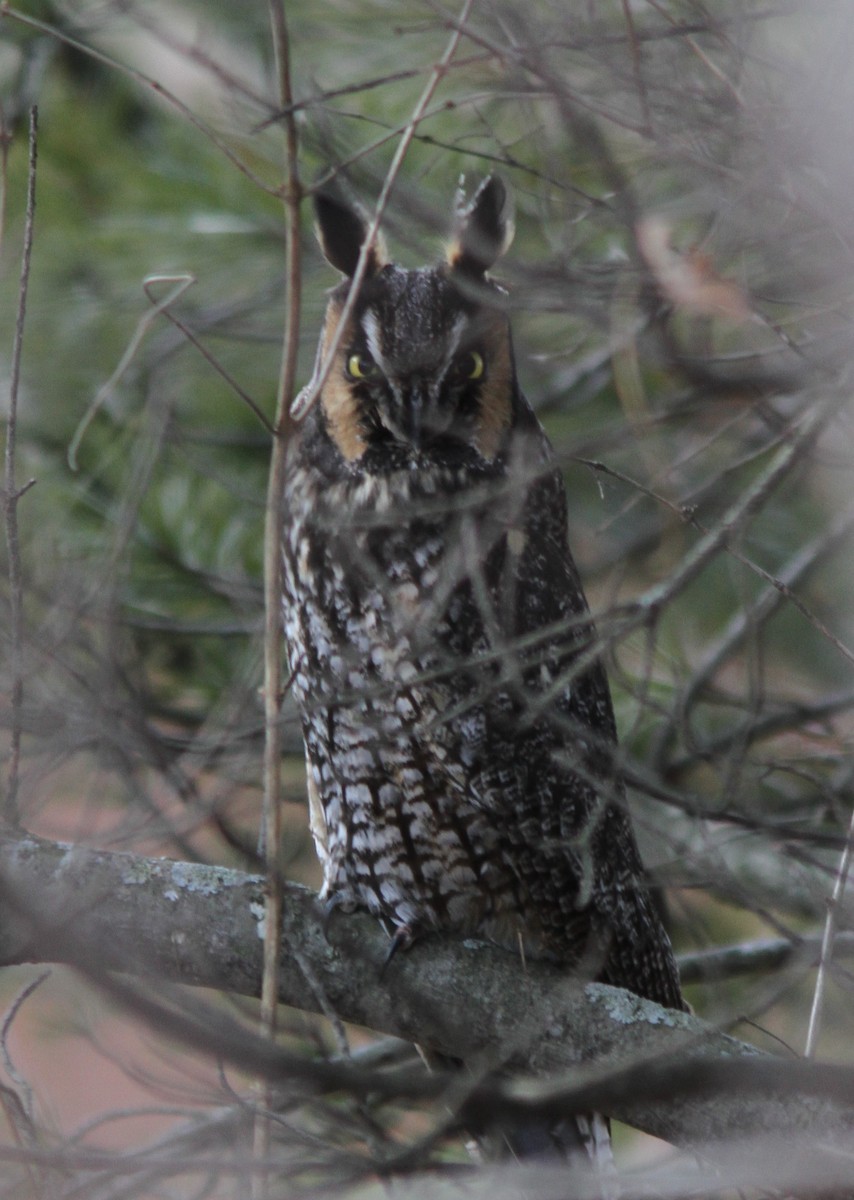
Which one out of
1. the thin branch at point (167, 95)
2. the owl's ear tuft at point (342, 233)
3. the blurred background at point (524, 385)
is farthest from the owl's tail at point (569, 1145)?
the thin branch at point (167, 95)

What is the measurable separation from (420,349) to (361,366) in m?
0.14

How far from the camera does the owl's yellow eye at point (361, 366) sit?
7.81 ft

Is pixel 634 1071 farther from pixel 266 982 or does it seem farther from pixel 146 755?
pixel 146 755

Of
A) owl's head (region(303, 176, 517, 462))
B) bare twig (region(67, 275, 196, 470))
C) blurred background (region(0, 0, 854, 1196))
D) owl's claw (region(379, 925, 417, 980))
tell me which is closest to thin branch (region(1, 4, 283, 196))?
blurred background (region(0, 0, 854, 1196))

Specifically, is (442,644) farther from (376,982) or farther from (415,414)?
(376,982)

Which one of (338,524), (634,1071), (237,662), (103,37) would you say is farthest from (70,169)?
(634,1071)

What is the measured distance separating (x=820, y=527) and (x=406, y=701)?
1728 mm

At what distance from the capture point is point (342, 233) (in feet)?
8.29

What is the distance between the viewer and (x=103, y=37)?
3.49m

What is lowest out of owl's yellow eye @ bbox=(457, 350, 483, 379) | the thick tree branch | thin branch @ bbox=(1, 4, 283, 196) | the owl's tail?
the owl's tail

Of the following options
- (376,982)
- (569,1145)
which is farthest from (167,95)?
(569,1145)

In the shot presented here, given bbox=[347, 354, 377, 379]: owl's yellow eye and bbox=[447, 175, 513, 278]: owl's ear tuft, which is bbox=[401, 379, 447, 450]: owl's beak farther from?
bbox=[447, 175, 513, 278]: owl's ear tuft

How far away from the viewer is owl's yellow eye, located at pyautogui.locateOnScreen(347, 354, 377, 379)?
238cm

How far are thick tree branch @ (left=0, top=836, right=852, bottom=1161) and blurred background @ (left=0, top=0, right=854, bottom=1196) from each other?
0.29 feet
